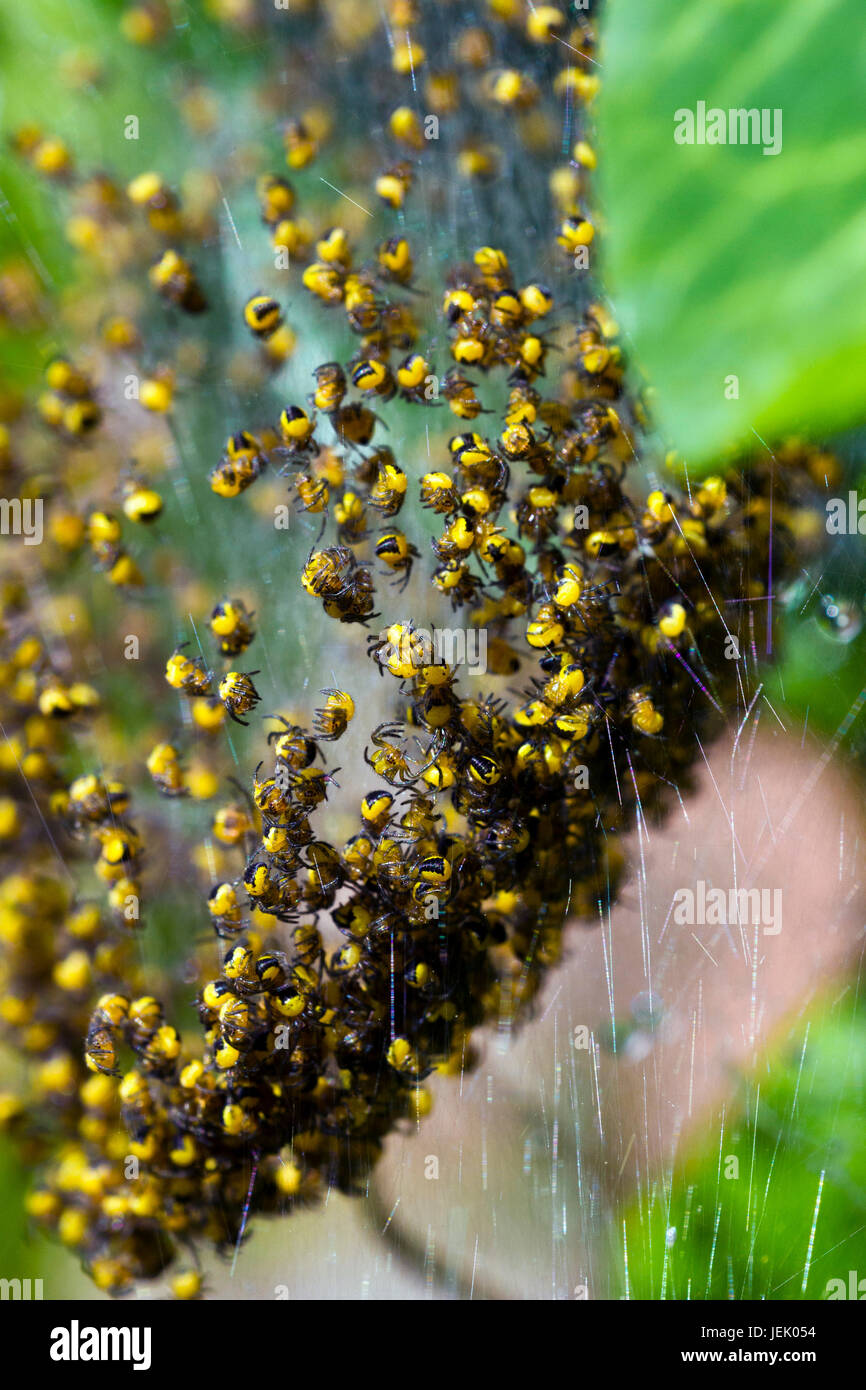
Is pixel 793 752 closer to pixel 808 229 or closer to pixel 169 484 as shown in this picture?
pixel 808 229

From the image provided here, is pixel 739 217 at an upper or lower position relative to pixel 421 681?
upper

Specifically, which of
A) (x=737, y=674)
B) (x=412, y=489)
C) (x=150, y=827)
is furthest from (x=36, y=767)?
(x=737, y=674)

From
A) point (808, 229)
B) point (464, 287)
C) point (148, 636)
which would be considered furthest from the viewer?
point (148, 636)

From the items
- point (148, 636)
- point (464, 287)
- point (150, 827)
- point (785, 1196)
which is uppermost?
point (464, 287)
